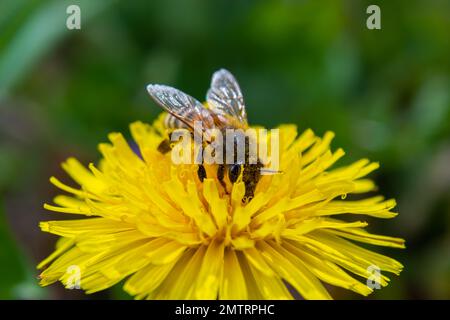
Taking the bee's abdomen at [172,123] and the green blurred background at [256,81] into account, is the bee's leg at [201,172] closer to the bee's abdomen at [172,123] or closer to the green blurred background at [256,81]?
the bee's abdomen at [172,123]

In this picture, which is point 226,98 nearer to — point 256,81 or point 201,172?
point 201,172

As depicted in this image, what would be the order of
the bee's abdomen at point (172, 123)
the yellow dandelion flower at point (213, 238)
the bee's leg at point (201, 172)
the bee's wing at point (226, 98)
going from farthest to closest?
the bee's wing at point (226, 98) → the bee's abdomen at point (172, 123) → the bee's leg at point (201, 172) → the yellow dandelion flower at point (213, 238)

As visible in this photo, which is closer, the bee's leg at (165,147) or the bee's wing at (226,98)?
the bee's leg at (165,147)

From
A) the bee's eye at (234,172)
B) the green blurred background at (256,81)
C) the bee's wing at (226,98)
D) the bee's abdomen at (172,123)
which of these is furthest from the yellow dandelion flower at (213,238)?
the green blurred background at (256,81)

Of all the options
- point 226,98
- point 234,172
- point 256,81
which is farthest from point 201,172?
point 256,81

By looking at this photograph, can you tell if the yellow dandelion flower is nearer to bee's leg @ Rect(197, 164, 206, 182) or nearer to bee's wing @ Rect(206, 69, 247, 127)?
bee's leg @ Rect(197, 164, 206, 182)
